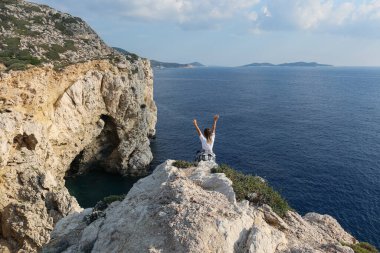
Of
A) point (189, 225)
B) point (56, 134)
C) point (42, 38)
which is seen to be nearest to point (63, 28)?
point (42, 38)

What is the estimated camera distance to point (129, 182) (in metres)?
58.7

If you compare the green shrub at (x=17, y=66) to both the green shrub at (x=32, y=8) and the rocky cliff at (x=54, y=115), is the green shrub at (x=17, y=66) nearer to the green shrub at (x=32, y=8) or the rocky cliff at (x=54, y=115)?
the rocky cliff at (x=54, y=115)

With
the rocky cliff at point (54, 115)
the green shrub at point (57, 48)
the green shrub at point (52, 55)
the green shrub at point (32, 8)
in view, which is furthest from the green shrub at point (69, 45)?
the green shrub at point (32, 8)

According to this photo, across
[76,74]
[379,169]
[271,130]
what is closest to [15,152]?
[76,74]

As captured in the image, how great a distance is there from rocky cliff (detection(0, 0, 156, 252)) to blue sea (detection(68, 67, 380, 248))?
23.2ft

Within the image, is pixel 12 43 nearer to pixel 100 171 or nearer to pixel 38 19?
pixel 38 19

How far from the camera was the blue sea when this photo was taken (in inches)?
1983

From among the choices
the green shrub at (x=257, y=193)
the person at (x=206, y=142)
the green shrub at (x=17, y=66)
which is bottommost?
the green shrub at (x=257, y=193)

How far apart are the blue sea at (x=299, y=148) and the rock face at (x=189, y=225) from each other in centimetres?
1088

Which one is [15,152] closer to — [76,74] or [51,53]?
[76,74]

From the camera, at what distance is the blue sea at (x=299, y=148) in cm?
5038

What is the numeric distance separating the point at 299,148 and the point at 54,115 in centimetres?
5109

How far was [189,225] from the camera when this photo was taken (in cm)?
1157

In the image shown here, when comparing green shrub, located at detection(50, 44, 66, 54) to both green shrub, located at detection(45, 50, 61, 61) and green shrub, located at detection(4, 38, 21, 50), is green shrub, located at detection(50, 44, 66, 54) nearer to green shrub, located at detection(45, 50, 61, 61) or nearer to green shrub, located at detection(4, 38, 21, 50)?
green shrub, located at detection(45, 50, 61, 61)
